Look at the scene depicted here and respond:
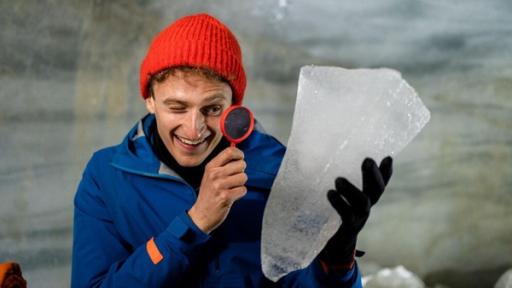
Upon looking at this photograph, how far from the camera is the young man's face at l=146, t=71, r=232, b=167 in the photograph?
3.44 ft

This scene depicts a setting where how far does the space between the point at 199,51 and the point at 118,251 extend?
0.40m

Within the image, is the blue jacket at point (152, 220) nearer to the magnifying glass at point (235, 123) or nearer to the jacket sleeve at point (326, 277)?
the jacket sleeve at point (326, 277)

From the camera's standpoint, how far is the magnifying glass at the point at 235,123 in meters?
0.96

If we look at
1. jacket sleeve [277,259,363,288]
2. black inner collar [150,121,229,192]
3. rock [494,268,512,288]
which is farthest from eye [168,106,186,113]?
rock [494,268,512,288]

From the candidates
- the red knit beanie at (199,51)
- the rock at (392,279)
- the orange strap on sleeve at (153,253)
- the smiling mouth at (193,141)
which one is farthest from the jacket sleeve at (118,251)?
the rock at (392,279)

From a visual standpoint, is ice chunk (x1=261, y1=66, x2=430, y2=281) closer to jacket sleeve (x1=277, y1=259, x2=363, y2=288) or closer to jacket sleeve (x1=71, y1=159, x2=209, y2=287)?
jacket sleeve (x1=277, y1=259, x2=363, y2=288)

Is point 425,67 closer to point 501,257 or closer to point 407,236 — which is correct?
point 407,236

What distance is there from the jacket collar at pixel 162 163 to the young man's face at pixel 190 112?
6 cm

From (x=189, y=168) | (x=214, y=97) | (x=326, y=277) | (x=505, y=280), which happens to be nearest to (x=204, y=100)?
(x=214, y=97)

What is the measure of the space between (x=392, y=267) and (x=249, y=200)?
1.54m

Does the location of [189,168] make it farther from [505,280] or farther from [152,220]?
[505,280]

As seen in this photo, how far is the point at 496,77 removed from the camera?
2.61 m

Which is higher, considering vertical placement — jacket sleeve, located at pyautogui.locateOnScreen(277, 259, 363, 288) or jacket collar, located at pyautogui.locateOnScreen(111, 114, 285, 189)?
jacket collar, located at pyautogui.locateOnScreen(111, 114, 285, 189)

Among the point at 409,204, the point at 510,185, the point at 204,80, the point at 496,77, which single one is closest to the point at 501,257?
the point at 510,185
